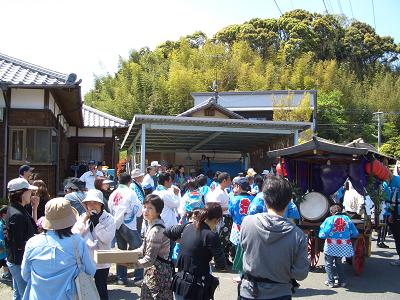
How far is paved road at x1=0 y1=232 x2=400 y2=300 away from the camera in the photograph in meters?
7.15

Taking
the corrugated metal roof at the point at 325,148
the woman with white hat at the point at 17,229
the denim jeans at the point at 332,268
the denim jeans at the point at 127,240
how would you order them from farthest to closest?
the corrugated metal roof at the point at 325,148 < the denim jeans at the point at 332,268 < the denim jeans at the point at 127,240 < the woman with white hat at the point at 17,229

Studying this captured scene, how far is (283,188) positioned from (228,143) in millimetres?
18734

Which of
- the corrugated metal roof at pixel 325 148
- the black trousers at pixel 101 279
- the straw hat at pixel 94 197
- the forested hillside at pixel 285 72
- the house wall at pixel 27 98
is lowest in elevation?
the black trousers at pixel 101 279

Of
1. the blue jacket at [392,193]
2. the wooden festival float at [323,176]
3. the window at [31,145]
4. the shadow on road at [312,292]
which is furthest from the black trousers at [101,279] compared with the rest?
the window at [31,145]

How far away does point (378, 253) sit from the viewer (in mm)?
10891

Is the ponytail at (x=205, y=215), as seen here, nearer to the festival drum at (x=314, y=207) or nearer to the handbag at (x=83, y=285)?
the handbag at (x=83, y=285)

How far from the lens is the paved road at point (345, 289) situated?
715 centimetres

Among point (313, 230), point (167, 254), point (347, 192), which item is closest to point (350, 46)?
point (347, 192)

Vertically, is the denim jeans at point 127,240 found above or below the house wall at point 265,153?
below

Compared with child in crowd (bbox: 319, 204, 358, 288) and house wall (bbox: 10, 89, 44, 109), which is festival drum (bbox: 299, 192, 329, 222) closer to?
child in crowd (bbox: 319, 204, 358, 288)

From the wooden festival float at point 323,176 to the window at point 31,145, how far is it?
19.4 feet

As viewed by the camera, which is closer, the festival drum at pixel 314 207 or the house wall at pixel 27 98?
the festival drum at pixel 314 207

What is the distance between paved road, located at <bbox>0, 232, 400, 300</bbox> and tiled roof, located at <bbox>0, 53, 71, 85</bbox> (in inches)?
214

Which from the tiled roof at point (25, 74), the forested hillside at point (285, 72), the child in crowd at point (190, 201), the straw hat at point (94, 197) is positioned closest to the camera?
the straw hat at point (94, 197)
